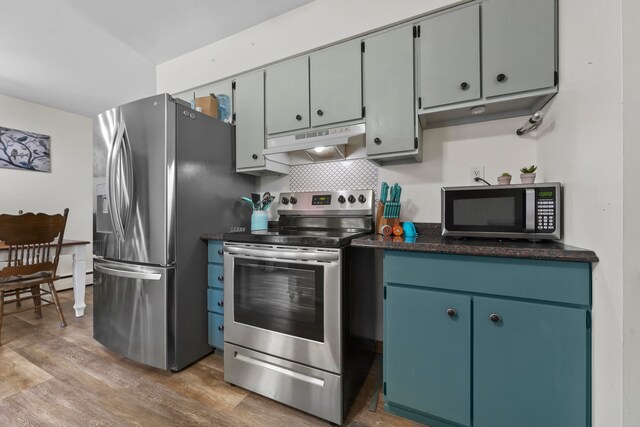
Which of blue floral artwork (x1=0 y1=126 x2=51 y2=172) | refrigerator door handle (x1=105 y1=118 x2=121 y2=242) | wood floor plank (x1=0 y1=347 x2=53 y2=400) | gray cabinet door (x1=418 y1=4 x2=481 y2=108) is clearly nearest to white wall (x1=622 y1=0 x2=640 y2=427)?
gray cabinet door (x1=418 y1=4 x2=481 y2=108)

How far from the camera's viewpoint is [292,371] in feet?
4.75

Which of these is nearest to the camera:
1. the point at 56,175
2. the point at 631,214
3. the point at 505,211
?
the point at 631,214

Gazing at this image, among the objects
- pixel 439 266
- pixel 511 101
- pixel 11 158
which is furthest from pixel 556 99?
pixel 11 158

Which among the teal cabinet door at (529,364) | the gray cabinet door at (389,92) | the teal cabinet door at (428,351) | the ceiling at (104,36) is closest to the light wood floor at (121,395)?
the teal cabinet door at (428,351)

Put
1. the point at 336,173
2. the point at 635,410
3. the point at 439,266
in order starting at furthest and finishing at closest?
the point at 336,173, the point at 439,266, the point at 635,410

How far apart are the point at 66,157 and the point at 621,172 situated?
564cm

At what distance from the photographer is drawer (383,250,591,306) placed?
3.29 feet

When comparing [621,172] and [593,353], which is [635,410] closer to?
[593,353]

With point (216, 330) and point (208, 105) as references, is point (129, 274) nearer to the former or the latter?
point (216, 330)

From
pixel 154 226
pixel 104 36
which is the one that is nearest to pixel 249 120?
pixel 154 226

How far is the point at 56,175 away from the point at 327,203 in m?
4.23

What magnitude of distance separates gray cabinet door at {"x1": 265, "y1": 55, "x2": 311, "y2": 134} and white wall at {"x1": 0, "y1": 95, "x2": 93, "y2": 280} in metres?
3.73

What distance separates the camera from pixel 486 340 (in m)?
1.15

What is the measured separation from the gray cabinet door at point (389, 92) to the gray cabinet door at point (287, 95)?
47cm
